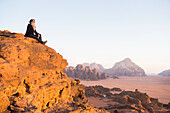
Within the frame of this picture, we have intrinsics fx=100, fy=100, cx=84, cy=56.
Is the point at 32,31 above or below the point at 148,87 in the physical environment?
above

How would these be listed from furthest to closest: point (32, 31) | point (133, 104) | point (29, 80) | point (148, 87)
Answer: point (148, 87)
point (133, 104)
point (32, 31)
point (29, 80)

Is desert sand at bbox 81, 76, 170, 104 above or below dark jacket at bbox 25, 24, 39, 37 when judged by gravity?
below

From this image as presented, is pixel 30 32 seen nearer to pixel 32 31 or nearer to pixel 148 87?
pixel 32 31

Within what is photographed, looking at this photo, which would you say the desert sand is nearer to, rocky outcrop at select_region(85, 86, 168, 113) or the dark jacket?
rocky outcrop at select_region(85, 86, 168, 113)

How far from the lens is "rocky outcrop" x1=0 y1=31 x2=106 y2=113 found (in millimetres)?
3471

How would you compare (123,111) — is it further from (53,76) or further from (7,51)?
(7,51)

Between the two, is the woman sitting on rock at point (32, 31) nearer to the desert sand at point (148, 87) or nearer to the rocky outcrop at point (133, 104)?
the rocky outcrop at point (133, 104)

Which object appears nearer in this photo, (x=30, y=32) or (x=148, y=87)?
(x=30, y=32)

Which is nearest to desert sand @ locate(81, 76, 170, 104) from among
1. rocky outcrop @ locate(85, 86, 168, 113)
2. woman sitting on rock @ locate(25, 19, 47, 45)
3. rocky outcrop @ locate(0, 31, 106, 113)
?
rocky outcrop @ locate(85, 86, 168, 113)

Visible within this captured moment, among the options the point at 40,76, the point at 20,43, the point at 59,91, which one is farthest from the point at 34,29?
the point at 59,91

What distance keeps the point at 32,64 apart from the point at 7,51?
121 centimetres

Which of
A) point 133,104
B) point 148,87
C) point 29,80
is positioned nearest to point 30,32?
point 29,80

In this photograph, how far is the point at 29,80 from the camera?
14.6 feet

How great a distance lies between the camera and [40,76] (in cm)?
511
